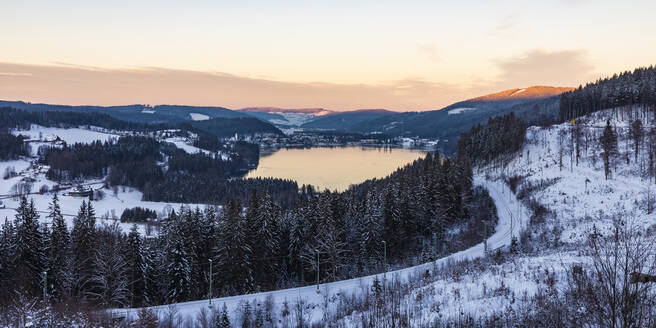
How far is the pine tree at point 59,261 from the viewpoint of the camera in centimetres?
3231

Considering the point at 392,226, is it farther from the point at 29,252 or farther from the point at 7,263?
the point at 7,263

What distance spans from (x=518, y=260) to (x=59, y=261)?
3682cm

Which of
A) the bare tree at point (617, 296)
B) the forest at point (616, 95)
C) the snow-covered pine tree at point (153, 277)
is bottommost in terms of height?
the snow-covered pine tree at point (153, 277)

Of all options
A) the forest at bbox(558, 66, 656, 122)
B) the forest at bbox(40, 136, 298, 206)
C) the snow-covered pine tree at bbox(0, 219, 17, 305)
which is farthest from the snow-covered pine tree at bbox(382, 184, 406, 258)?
the forest at bbox(558, 66, 656, 122)

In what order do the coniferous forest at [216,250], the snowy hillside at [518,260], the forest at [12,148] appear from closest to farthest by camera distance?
the snowy hillside at [518,260]
the coniferous forest at [216,250]
the forest at [12,148]

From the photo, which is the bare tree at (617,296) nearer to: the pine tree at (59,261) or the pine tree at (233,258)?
the pine tree at (233,258)

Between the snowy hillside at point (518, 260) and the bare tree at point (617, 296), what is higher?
the bare tree at point (617, 296)

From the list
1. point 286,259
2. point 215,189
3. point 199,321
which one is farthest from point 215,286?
point 215,189

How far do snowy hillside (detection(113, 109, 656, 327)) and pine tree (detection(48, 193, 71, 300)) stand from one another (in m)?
12.4

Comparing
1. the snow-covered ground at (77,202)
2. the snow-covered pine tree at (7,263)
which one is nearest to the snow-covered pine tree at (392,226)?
the snow-covered pine tree at (7,263)

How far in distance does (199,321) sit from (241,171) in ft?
523

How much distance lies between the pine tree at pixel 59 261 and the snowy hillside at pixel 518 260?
40.5ft

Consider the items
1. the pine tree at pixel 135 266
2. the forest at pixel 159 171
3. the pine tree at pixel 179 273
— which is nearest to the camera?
the pine tree at pixel 135 266

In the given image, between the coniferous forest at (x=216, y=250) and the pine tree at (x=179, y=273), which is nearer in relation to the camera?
the coniferous forest at (x=216, y=250)
